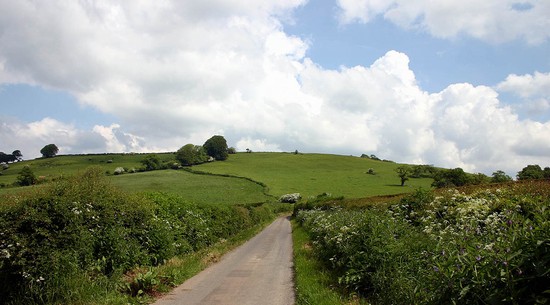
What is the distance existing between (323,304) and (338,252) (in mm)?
4096

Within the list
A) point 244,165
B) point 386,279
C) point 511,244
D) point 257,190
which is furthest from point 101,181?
point 244,165

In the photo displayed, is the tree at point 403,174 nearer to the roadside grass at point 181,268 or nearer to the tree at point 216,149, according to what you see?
the tree at point 216,149

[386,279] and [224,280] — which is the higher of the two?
[386,279]

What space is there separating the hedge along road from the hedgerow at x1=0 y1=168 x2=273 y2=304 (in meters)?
1.99

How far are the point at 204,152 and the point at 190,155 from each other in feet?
29.5

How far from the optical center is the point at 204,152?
129250mm

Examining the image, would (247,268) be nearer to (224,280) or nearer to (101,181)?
(224,280)

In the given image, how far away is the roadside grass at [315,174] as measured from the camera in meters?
85.4

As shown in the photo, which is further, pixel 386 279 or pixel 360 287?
pixel 360 287

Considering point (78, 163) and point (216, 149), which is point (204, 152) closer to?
point (216, 149)

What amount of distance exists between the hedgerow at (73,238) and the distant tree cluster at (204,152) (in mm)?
105599

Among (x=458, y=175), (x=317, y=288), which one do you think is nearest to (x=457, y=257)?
(x=317, y=288)

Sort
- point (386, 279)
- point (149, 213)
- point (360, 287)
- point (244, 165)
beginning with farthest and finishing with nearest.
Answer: point (244, 165) → point (149, 213) → point (360, 287) → point (386, 279)

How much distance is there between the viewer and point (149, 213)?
14438 mm
